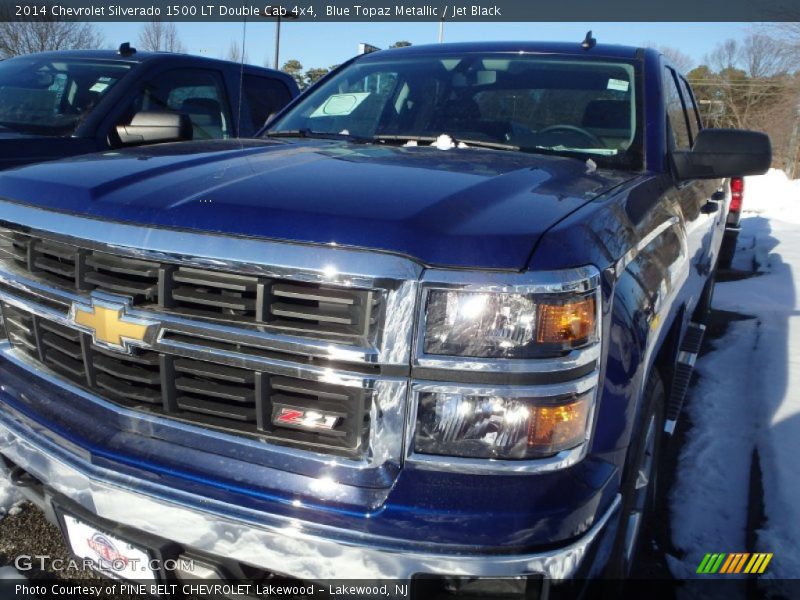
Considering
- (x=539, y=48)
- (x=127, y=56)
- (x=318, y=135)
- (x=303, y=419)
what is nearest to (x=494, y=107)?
(x=539, y=48)

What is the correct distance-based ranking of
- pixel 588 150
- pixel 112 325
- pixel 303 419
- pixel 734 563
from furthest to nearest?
1. pixel 588 150
2. pixel 734 563
3. pixel 112 325
4. pixel 303 419

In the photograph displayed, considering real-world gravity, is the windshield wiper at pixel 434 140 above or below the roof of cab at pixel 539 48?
below

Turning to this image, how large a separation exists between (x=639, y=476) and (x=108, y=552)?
5.21ft

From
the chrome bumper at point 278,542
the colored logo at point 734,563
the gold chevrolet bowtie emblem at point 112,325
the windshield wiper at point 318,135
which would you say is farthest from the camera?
the windshield wiper at point 318,135

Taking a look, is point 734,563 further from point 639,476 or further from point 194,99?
point 194,99

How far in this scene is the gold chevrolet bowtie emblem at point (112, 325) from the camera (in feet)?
5.64

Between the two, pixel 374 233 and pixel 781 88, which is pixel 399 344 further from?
pixel 781 88

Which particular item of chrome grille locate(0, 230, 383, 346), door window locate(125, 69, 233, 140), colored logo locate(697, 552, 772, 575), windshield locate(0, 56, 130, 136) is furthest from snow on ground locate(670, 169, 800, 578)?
windshield locate(0, 56, 130, 136)

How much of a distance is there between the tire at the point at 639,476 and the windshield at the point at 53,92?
12.9 feet

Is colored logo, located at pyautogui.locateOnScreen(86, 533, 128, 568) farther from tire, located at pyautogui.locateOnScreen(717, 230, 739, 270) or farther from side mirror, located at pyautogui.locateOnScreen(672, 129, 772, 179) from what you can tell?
tire, located at pyautogui.locateOnScreen(717, 230, 739, 270)

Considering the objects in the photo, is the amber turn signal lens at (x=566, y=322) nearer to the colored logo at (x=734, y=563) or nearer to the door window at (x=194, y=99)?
the colored logo at (x=734, y=563)

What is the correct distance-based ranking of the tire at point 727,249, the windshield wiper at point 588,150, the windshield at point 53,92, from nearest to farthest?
the windshield wiper at point 588,150, the windshield at point 53,92, the tire at point 727,249

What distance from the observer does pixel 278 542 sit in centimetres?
152

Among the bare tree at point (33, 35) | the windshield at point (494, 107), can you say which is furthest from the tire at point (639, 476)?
the bare tree at point (33, 35)
